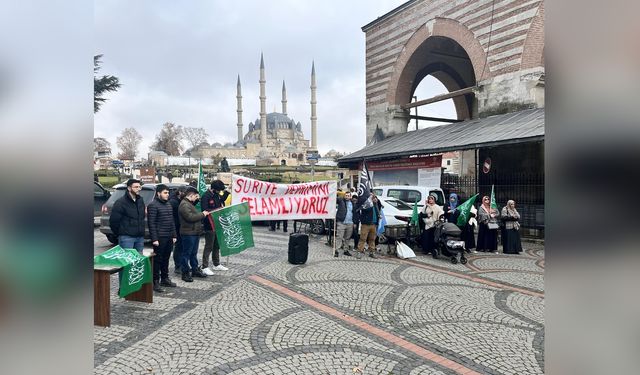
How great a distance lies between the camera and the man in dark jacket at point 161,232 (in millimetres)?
7086

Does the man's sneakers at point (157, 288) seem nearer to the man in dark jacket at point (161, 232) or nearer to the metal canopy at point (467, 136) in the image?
the man in dark jacket at point (161, 232)

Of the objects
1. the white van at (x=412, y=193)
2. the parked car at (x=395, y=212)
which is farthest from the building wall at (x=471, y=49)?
the parked car at (x=395, y=212)

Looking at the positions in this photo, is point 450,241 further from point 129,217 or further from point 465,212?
point 129,217

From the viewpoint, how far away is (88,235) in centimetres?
105

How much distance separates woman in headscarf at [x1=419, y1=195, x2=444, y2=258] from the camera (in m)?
10.5

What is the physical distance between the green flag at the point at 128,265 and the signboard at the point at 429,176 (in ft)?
42.9

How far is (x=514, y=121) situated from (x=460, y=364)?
12.7 meters

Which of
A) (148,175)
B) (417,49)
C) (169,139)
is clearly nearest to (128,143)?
(169,139)
